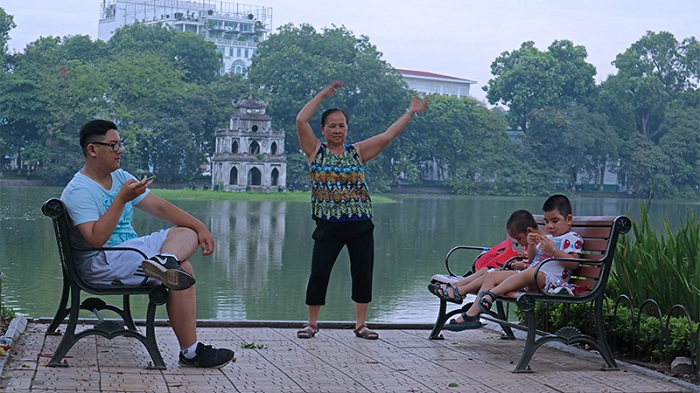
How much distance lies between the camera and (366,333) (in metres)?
5.67

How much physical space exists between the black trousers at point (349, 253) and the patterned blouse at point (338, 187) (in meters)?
0.06

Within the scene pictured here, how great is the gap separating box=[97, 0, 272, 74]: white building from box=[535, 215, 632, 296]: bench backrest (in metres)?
85.1

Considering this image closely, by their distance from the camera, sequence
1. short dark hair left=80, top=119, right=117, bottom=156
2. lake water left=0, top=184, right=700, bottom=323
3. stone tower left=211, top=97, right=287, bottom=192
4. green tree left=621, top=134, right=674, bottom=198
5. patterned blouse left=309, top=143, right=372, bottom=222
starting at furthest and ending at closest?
green tree left=621, top=134, right=674, bottom=198
stone tower left=211, top=97, right=287, bottom=192
lake water left=0, top=184, right=700, bottom=323
patterned blouse left=309, top=143, right=372, bottom=222
short dark hair left=80, top=119, right=117, bottom=156

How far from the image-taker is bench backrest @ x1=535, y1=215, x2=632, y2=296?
4859 millimetres

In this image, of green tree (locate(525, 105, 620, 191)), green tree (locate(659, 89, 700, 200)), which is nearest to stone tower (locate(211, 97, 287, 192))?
green tree (locate(525, 105, 620, 191))

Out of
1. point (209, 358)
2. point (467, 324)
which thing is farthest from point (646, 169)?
point (209, 358)

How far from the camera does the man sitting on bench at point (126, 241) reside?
4469 mm

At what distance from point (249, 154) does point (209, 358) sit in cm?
5152

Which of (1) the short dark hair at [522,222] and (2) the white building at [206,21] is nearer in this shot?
(1) the short dark hair at [522,222]

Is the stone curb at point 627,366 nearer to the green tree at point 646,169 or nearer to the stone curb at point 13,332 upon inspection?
the stone curb at point 13,332

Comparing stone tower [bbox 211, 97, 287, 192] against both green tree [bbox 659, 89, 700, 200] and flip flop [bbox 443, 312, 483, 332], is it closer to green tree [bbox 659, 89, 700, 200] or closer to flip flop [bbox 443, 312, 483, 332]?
green tree [bbox 659, 89, 700, 200]

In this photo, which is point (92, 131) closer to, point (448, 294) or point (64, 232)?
point (64, 232)

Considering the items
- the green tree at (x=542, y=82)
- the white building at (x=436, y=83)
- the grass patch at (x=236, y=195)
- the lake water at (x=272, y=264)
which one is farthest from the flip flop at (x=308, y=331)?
the white building at (x=436, y=83)

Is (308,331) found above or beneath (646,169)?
beneath
